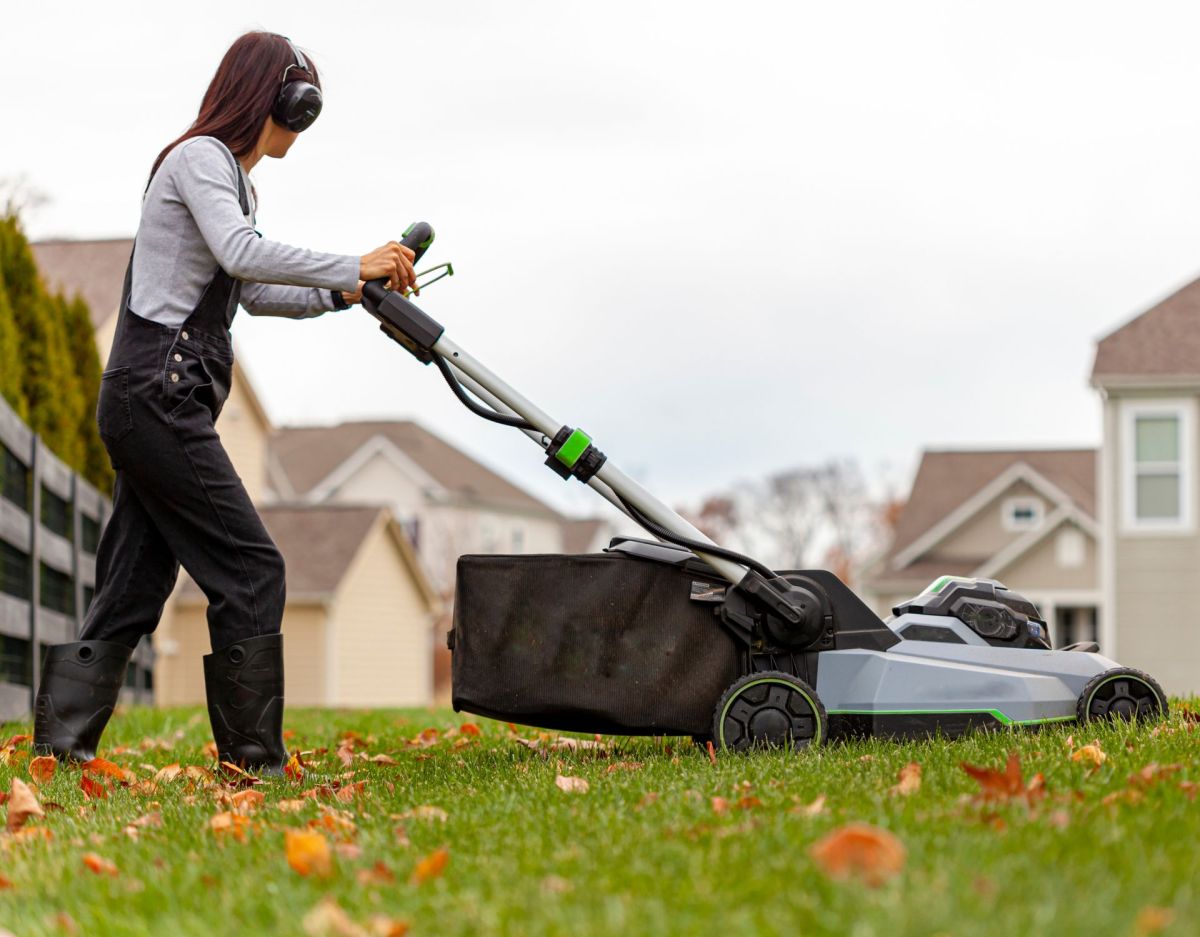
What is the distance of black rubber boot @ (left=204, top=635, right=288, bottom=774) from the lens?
420 cm

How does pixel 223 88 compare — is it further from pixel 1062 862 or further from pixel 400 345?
pixel 1062 862

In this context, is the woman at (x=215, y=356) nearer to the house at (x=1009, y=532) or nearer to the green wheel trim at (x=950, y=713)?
the green wheel trim at (x=950, y=713)

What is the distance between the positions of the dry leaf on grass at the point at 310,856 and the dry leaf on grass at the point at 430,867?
156mm

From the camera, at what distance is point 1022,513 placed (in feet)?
102

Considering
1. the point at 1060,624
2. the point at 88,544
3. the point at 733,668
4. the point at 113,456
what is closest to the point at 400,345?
the point at 113,456

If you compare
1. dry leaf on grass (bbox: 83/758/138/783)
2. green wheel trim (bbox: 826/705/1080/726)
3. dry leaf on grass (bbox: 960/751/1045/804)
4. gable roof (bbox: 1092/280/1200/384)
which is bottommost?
dry leaf on grass (bbox: 83/758/138/783)

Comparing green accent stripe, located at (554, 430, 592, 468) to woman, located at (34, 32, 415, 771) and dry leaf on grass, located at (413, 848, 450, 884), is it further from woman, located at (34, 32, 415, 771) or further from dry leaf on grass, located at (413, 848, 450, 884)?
dry leaf on grass, located at (413, 848, 450, 884)

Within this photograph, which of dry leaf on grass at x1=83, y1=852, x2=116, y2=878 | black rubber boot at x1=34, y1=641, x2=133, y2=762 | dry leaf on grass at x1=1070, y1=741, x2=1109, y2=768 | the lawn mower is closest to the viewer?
dry leaf on grass at x1=83, y1=852, x2=116, y2=878

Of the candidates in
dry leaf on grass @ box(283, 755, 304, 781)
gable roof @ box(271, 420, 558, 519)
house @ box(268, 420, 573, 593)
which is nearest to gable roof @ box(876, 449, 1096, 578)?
house @ box(268, 420, 573, 593)

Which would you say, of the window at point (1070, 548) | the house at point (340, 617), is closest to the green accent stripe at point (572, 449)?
the house at point (340, 617)

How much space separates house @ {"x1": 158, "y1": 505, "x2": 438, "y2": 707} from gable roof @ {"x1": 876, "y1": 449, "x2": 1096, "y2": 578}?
9.59 metres

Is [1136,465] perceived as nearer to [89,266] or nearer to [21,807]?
[89,266]

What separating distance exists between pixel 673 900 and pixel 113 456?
8.63 feet

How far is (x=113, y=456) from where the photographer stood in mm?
4277
